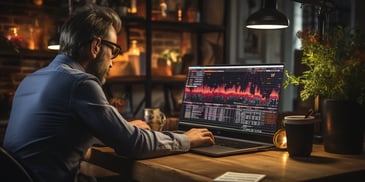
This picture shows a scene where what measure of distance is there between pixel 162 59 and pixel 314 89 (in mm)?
3091

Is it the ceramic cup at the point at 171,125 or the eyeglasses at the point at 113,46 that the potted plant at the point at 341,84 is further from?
the ceramic cup at the point at 171,125

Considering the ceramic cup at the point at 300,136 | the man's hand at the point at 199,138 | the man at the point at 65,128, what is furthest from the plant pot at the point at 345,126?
the man at the point at 65,128

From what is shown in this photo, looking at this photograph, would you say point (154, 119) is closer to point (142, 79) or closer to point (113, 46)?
point (113, 46)

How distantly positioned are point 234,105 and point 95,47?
Answer: 616mm

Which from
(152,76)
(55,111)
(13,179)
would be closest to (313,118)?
(55,111)

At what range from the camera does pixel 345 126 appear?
1.73m

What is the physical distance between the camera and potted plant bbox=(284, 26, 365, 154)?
1695mm

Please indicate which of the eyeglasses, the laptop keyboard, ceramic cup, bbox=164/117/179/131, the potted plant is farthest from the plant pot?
ceramic cup, bbox=164/117/179/131

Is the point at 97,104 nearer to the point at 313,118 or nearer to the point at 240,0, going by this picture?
the point at 313,118

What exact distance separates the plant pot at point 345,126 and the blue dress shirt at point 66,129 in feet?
2.11

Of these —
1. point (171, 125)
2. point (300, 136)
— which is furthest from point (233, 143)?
point (171, 125)

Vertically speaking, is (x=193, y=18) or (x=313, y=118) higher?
(x=193, y=18)

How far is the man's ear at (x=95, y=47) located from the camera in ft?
5.75

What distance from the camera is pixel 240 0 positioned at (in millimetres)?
5297
